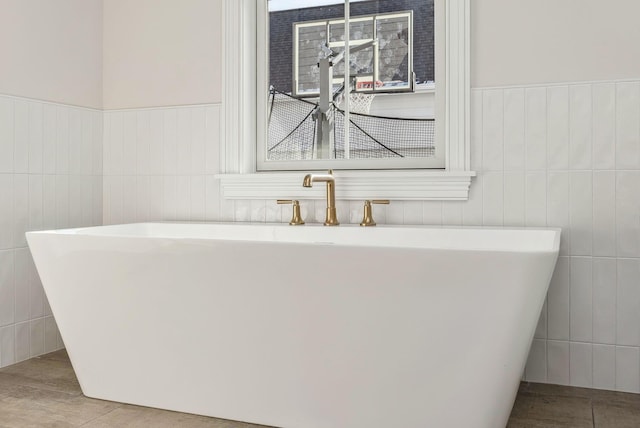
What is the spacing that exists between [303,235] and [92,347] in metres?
0.92

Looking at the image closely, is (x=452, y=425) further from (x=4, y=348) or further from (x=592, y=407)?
(x=4, y=348)

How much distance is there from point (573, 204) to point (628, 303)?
1.36 ft

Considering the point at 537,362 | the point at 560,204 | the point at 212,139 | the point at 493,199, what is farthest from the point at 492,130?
the point at 212,139

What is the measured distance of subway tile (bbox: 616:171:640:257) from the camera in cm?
217

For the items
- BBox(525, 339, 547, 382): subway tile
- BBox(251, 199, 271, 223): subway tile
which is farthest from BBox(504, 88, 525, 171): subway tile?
BBox(251, 199, 271, 223): subway tile

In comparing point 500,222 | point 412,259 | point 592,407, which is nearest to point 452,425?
point 412,259

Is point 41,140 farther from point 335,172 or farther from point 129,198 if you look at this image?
point 335,172

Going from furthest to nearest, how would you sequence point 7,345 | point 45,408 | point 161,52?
point 161,52 < point 7,345 < point 45,408

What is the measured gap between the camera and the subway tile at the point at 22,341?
254 cm

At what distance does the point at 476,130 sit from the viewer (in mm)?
2389

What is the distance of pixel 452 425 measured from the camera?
5.42 feet

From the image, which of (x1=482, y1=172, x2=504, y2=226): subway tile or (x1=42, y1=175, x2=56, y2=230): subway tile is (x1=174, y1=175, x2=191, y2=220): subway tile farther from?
(x1=482, y1=172, x2=504, y2=226): subway tile

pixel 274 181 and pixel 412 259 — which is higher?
pixel 274 181

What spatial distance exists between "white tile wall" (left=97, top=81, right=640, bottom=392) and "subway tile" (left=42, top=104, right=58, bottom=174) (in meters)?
0.19
